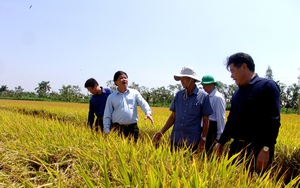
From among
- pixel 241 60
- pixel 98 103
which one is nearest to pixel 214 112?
pixel 241 60

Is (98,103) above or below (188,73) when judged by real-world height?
below

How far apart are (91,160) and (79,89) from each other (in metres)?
67.9

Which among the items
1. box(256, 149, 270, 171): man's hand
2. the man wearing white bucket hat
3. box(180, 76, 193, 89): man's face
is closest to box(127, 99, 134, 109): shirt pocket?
the man wearing white bucket hat

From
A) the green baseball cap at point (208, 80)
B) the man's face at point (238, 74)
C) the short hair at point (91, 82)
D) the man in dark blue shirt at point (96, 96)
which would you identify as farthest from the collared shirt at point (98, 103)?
the man's face at point (238, 74)

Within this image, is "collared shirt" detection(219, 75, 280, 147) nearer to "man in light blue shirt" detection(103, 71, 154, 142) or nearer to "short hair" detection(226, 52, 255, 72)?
"short hair" detection(226, 52, 255, 72)

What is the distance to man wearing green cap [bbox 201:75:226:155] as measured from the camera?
3.44m

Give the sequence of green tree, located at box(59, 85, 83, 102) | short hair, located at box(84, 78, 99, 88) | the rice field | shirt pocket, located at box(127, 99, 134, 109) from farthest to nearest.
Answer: green tree, located at box(59, 85, 83, 102) → short hair, located at box(84, 78, 99, 88) → shirt pocket, located at box(127, 99, 134, 109) → the rice field

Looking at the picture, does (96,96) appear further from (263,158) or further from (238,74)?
(263,158)

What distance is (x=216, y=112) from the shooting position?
3.49 m

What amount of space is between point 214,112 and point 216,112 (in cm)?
7

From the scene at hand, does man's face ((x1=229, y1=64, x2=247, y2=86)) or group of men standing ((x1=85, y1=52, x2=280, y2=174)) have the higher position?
man's face ((x1=229, y1=64, x2=247, y2=86))

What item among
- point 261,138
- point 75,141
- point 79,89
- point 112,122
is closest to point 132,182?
point 75,141

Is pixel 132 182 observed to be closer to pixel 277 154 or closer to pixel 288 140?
pixel 277 154

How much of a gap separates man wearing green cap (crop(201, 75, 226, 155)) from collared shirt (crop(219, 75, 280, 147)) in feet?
3.34
